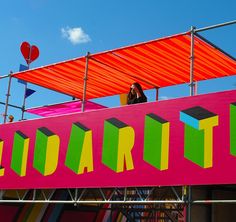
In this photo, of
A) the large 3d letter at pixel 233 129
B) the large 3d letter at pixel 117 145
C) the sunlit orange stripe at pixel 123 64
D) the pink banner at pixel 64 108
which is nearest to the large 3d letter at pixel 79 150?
the large 3d letter at pixel 117 145

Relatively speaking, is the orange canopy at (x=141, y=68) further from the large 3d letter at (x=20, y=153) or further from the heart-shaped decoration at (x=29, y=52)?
the heart-shaped decoration at (x=29, y=52)

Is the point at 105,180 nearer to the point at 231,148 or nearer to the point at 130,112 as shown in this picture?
the point at 130,112

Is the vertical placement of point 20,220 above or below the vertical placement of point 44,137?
below

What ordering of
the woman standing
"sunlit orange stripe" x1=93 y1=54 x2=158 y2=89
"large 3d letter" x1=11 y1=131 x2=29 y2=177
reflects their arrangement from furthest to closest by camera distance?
"large 3d letter" x1=11 y1=131 x2=29 y2=177 → "sunlit orange stripe" x1=93 y1=54 x2=158 y2=89 → the woman standing

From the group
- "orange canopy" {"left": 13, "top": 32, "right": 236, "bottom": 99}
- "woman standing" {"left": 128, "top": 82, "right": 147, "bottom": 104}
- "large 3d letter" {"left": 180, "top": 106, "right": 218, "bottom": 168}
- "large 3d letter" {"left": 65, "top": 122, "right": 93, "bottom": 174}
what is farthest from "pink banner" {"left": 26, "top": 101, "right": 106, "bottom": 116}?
"large 3d letter" {"left": 180, "top": 106, "right": 218, "bottom": 168}

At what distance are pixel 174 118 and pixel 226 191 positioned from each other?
7.15 feet

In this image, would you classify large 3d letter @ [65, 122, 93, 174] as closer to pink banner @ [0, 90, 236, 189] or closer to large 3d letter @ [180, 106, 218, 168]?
pink banner @ [0, 90, 236, 189]

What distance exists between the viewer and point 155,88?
12.1 metres

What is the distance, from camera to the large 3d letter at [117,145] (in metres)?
8.25

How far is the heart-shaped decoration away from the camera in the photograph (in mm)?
13812

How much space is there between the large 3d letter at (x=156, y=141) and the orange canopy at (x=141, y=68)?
1576 mm

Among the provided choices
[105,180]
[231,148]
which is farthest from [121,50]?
[231,148]

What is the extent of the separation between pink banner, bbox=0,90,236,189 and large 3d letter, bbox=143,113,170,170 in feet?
0.06

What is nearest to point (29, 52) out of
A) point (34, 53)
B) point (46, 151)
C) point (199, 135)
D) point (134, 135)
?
point (34, 53)
